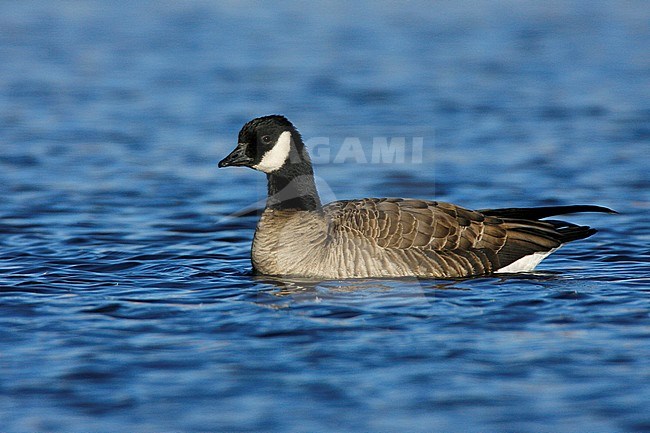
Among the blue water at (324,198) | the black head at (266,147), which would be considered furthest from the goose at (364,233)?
the blue water at (324,198)

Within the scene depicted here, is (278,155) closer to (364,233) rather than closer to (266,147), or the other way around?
(266,147)

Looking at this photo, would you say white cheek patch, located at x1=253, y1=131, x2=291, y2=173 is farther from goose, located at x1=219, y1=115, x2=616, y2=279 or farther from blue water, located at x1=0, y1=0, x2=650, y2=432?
blue water, located at x1=0, y1=0, x2=650, y2=432

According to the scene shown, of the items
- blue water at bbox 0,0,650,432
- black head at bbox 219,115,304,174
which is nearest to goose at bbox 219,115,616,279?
black head at bbox 219,115,304,174

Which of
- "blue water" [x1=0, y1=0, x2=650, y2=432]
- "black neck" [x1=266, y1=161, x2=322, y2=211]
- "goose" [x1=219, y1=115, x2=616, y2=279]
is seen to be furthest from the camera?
"black neck" [x1=266, y1=161, x2=322, y2=211]

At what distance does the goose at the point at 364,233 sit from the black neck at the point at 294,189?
1 cm

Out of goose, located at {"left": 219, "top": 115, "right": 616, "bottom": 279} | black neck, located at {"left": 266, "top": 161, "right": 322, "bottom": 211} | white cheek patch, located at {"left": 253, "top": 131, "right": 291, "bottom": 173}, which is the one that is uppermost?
white cheek patch, located at {"left": 253, "top": 131, "right": 291, "bottom": 173}

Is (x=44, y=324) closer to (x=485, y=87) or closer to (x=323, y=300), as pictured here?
(x=323, y=300)

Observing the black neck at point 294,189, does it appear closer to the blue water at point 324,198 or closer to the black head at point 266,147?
the black head at point 266,147

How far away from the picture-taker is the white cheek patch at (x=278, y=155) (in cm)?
1144

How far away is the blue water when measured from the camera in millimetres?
8000

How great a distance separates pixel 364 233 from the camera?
36.3 ft

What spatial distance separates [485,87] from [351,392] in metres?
16.4

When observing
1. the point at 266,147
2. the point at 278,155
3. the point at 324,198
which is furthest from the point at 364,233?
the point at 324,198

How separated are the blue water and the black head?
1.27m
